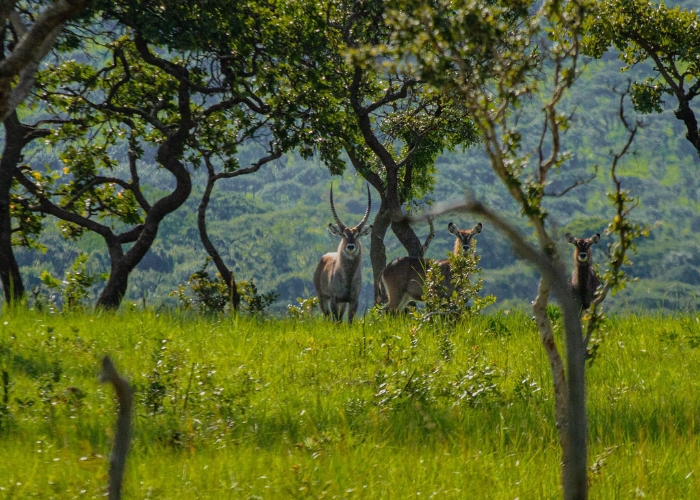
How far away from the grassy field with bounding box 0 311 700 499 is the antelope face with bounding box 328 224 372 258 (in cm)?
714

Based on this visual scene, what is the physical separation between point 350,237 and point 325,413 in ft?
36.8

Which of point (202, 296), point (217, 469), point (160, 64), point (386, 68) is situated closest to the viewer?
point (386, 68)

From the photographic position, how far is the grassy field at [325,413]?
16.6ft

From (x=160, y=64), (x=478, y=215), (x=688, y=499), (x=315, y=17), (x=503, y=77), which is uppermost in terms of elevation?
(x=315, y=17)

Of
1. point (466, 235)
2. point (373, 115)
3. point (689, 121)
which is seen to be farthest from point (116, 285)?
point (689, 121)

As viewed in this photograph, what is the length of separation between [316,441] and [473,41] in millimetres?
2736

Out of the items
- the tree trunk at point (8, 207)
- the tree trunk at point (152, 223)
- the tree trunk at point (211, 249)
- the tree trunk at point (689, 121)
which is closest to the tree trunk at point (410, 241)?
the tree trunk at point (211, 249)

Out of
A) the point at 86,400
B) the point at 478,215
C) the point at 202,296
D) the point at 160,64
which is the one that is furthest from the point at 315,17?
the point at 478,215

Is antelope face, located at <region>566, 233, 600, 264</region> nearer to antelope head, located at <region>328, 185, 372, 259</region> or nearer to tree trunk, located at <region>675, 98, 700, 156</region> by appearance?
antelope head, located at <region>328, 185, 372, 259</region>

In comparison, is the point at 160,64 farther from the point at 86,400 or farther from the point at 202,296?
the point at 86,400

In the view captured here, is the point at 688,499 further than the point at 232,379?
No

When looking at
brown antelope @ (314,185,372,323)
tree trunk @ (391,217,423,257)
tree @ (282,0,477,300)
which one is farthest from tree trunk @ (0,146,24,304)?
tree trunk @ (391,217,423,257)

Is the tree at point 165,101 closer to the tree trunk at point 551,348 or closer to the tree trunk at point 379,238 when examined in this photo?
the tree trunk at point 379,238

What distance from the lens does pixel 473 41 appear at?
4371 millimetres
